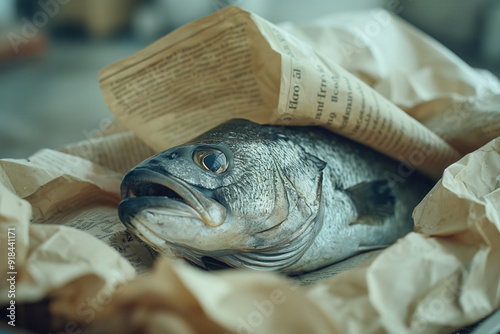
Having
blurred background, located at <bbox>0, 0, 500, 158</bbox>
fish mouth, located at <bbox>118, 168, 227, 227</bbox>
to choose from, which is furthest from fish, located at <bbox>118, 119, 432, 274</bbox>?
blurred background, located at <bbox>0, 0, 500, 158</bbox>

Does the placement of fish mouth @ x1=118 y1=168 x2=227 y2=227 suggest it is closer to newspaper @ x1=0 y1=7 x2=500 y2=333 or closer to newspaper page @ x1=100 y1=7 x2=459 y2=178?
newspaper @ x1=0 y1=7 x2=500 y2=333

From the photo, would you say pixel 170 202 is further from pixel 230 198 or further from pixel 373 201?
pixel 373 201

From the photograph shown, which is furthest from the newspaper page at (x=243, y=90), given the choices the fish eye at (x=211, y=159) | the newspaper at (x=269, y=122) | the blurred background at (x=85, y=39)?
the blurred background at (x=85, y=39)

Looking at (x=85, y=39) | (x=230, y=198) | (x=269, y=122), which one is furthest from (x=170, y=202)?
(x=85, y=39)

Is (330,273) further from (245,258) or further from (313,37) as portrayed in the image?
(313,37)

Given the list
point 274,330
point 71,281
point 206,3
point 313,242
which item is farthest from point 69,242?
point 206,3

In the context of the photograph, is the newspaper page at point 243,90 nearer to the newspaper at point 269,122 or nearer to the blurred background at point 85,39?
the newspaper at point 269,122
